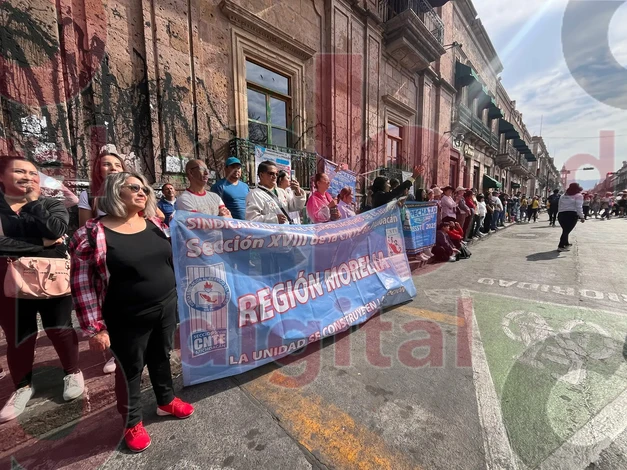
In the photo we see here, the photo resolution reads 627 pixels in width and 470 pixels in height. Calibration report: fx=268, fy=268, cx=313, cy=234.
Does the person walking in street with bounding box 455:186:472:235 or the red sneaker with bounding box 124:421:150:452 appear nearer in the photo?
the red sneaker with bounding box 124:421:150:452

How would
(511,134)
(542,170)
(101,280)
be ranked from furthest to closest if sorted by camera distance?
(542,170), (511,134), (101,280)

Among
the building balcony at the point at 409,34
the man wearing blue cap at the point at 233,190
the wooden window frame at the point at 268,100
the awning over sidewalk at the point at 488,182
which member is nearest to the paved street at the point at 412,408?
the man wearing blue cap at the point at 233,190

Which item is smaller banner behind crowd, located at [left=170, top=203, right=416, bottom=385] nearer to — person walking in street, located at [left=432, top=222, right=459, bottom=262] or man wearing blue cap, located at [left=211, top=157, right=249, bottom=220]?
man wearing blue cap, located at [left=211, top=157, right=249, bottom=220]

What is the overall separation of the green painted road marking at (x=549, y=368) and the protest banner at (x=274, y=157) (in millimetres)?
5434

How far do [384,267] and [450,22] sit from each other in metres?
17.6

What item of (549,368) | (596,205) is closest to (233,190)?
(549,368)

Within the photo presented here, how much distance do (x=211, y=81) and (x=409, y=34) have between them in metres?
8.21

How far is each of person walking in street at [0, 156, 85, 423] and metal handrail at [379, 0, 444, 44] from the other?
1183 centimetres

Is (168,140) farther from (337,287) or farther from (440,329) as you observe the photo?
(440,329)

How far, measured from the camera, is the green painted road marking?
5.68ft

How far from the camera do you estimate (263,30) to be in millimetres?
6617

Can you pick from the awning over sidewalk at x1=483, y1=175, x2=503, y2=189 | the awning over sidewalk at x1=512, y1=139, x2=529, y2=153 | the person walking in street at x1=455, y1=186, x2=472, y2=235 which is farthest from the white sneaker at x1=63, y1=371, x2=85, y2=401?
the awning over sidewalk at x1=512, y1=139, x2=529, y2=153

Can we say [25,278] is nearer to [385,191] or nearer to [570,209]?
[385,191]

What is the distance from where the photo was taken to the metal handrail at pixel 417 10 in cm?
1009
